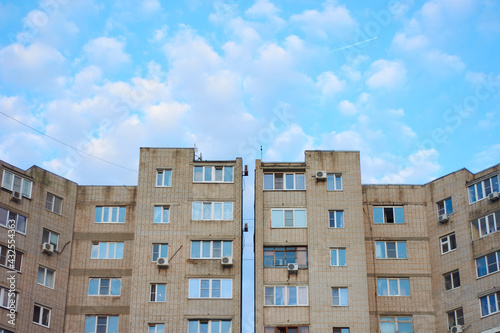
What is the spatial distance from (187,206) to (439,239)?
2089 centimetres

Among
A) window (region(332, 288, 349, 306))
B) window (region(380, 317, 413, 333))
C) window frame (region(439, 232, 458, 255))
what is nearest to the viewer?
window (region(332, 288, 349, 306))

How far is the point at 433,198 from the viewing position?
68625mm

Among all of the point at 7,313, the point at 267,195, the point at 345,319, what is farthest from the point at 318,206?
the point at 7,313

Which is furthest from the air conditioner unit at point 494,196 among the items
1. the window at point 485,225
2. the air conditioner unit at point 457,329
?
the air conditioner unit at point 457,329

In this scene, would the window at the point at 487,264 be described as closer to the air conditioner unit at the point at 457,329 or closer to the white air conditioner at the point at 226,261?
the air conditioner unit at the point at 457,329

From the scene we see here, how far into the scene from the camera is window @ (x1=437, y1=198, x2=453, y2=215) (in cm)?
6714

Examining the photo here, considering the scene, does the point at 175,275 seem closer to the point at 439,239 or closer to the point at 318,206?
the point at 318,206

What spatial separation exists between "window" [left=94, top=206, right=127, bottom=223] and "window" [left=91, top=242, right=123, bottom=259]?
80.2 inches

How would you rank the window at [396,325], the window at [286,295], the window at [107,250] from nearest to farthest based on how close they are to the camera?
the window at [286,295] → the window at [396,325] → the window at [107,250]

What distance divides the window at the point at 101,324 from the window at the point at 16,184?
36.3ft

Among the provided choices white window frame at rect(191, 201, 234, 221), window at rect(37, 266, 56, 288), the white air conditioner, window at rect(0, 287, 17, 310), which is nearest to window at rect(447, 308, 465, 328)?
the white air conditioner

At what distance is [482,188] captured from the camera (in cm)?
6519

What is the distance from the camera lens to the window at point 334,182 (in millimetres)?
67706

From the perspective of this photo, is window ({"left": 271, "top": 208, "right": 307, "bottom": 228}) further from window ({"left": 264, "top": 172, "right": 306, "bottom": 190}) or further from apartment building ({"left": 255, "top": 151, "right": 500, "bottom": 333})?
window ({"left": 264, "top": 172, "right": 306, "bottom": 190})
